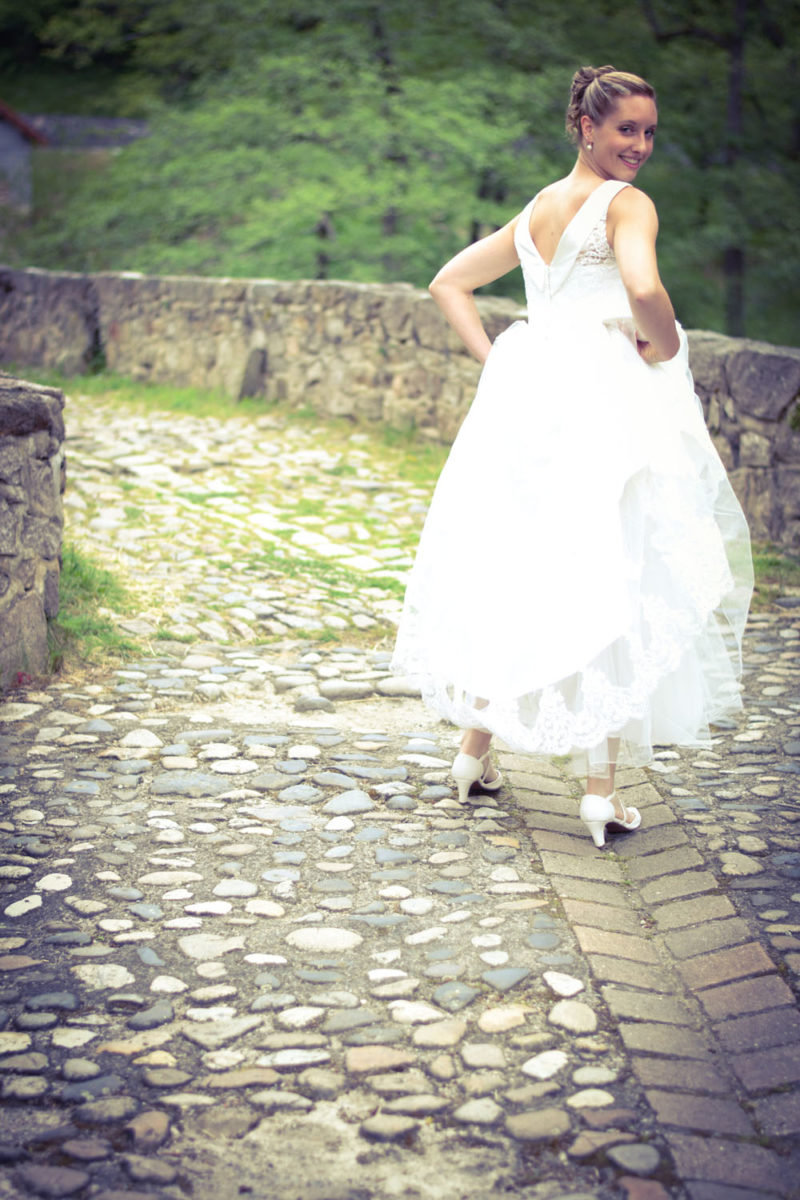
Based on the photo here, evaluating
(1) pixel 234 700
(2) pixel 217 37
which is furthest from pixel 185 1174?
(2) pixel 217 37

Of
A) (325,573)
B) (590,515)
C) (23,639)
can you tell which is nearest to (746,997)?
(590,515)

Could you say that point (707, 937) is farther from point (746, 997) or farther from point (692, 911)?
point (746, 997)

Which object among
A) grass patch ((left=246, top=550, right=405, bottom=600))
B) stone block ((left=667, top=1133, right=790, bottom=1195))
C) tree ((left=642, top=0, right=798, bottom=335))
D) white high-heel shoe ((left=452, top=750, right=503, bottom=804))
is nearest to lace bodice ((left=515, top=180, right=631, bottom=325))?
white high-heel shoe ((left=452, top=750, right=503, bottom=804))

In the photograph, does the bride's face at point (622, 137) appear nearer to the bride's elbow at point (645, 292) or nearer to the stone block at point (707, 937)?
the bride's elbow at point (645, 292)

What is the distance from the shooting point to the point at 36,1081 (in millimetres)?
1971

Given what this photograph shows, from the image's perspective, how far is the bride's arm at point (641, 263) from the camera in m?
2.64

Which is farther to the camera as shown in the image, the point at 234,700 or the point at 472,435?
the point at 234,700

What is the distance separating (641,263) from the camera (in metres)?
2.64

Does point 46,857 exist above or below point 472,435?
below

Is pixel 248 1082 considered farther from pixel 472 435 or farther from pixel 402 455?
pixel 402 455

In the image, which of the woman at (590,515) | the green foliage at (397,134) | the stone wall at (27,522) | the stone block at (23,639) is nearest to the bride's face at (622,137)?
the woman at (590,515)

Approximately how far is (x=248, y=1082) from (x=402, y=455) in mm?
6604

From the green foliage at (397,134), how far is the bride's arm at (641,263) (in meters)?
12.1

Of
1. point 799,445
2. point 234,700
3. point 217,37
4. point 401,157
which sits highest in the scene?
point 217,37
